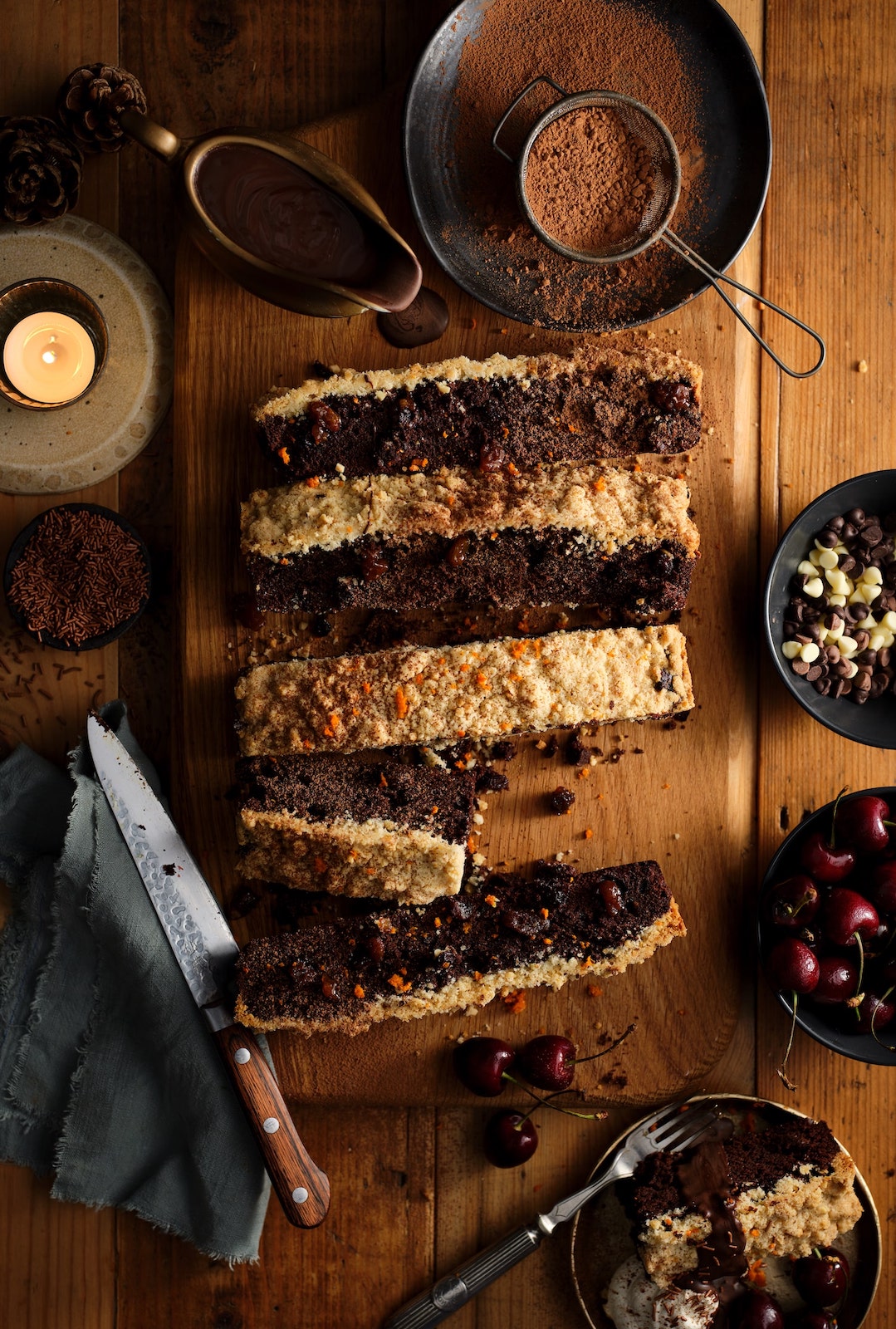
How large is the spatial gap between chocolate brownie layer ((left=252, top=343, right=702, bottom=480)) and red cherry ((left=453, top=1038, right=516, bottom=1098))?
204 cm

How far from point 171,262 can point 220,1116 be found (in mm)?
3115

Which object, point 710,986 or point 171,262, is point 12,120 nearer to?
point 171,262

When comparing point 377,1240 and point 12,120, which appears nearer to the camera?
point 12,120

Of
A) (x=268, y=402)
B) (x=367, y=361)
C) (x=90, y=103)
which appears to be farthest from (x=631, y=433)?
(x=90, y=103)

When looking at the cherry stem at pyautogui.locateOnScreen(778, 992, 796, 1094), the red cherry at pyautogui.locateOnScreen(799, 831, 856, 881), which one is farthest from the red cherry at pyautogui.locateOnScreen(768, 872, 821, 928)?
the cherry stem at pyautogui.locateOnScreen(778, 992, 796, 1094)

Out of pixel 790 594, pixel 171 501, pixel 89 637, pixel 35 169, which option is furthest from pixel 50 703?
pixel 790 594

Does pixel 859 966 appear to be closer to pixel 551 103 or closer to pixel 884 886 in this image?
pixel 884 886

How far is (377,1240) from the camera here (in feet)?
11.8

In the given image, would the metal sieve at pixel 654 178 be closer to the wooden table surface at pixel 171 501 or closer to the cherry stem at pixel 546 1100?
the wooden table surface at pixel 171 501

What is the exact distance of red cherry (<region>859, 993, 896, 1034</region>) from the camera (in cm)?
328

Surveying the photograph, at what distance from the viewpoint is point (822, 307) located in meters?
3.58

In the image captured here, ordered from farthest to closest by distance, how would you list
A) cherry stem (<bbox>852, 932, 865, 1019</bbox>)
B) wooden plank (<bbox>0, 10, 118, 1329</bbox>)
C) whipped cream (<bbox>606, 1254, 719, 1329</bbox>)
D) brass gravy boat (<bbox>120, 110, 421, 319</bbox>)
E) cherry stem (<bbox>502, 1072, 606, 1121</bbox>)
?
wooden plank (<bbox>0, 10, 118, 1329</bbox>)
cherry stem (<bbox>502, 1072, 606, 1121</bbox>)
whipped cream (<bbox>606, 1254, 719, 1329</bbox>)
cherry stem (<bbox>852, 932, 865, 1019</bbox>)
brass gravy boat (<bbox>120, 110, 421, 319</bbox>)

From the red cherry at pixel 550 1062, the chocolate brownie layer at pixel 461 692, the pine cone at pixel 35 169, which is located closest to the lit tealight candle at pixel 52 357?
the pine cone at pixel 35 169

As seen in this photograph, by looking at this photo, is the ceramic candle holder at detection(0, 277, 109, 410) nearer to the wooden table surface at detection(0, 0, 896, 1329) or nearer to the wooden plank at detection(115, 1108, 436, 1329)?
the wooden table surface at detection(0, 0, 896, 1329)
